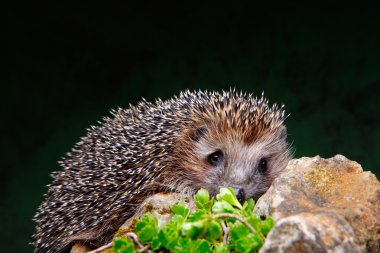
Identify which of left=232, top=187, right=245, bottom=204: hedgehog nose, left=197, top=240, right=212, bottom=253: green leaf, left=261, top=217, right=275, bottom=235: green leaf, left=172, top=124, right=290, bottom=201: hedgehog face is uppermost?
left=172, top=124, right=290, bottom=201: hedgehog face

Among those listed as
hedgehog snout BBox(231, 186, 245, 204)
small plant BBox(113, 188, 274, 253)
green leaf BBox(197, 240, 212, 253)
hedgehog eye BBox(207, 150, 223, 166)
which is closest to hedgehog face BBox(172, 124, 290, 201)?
hedgehog eye BBox(207, 150, 223, 166)

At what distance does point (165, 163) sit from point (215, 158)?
0.28 meters

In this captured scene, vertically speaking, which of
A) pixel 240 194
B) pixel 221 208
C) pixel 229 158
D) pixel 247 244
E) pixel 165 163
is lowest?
pixel 247 244

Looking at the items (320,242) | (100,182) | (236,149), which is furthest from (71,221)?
(320,242)

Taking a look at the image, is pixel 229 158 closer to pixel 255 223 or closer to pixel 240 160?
pixel 240 160

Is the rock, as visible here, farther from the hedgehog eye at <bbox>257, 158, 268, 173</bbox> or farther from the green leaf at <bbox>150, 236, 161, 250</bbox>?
the hedgehog eye at <bbox>257, 158, 268, 173</bbox>

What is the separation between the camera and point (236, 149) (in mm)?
3031

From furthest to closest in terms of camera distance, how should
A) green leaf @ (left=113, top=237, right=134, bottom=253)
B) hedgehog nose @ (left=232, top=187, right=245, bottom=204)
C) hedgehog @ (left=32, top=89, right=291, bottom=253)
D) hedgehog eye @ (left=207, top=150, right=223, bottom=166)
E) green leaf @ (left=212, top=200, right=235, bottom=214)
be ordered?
hedgehog eye @ (left=207, top=150, right=223, bottom=166)
hedgehog @ (left=32, top=89, right=291, bottom=253)
hedgehog nose @ (left=232, top=187, right=245, bottom=204)
green leaf @ (left=212, top=200, right=235, bottom=214)
green leaf @ (left=113, top=237, right=134, bottom=253)

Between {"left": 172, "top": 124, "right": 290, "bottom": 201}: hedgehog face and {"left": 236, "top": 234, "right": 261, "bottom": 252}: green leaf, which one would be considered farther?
{"left": 172, "top": 124, "right": 290, "bottom": 201}: hedgehog face

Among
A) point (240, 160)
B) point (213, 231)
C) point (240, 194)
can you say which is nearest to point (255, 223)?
point (213, 231)

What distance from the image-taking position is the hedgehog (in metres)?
2.89

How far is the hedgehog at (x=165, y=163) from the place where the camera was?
2.89 metres

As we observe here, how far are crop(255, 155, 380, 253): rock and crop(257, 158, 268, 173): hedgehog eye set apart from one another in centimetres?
68

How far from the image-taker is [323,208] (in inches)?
81.0
